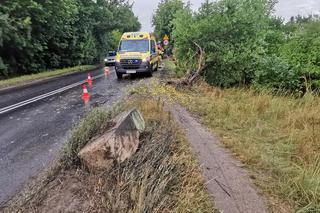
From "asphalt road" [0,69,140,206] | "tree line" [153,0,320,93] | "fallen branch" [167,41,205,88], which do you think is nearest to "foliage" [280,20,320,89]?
"tree line" [153,0,320,93]

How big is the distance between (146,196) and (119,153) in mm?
961

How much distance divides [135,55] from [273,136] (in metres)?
11.9

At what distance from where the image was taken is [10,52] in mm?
20078

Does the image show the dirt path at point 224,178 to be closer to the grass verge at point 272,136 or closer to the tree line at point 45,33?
the grass verge at point 272,136

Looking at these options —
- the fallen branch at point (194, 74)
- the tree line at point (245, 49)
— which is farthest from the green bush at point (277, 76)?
the fallen branch at point (194, 74)

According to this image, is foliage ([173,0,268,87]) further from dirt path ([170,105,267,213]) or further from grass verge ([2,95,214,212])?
grass verge ([2,95,214,212])

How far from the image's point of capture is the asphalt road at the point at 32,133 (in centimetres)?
481

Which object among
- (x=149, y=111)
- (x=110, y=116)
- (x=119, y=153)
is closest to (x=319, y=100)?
(x=149, y=111)

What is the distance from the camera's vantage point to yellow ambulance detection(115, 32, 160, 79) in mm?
16984

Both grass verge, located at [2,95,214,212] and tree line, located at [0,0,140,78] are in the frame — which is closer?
grass verge, located at [2,95,214,212]

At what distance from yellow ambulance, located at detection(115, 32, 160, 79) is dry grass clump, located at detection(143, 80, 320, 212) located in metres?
6.46

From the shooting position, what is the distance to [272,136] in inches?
249

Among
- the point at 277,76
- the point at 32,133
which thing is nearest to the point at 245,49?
the point at 277,76

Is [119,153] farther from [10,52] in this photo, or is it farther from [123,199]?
[10,52]
